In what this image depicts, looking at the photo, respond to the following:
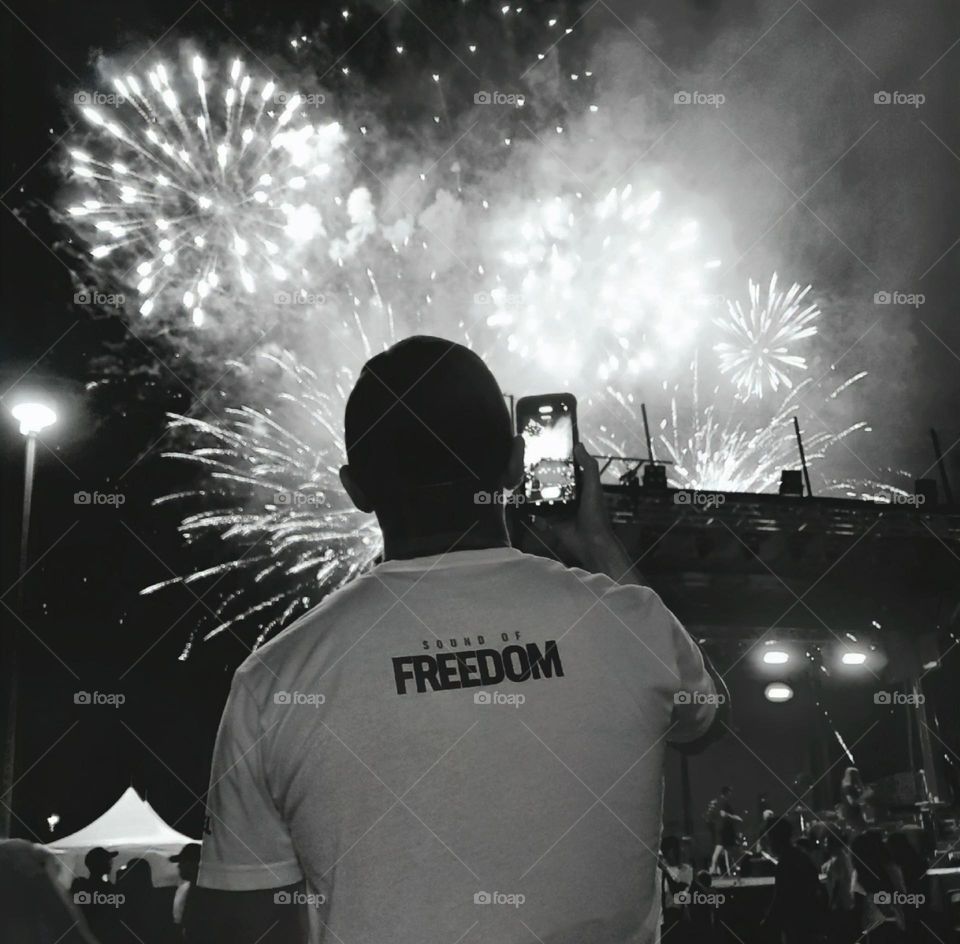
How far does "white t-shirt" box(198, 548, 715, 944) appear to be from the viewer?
1.66 metres

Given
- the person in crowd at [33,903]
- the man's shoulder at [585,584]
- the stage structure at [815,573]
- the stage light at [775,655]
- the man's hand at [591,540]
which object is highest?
the stage structure at [815,573]

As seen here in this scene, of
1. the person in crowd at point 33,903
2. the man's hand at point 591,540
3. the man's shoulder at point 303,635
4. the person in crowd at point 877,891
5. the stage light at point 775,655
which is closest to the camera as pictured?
the man's shoulder at point 303,635

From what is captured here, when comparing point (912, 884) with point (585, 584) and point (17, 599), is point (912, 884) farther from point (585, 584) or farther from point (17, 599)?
point (17, 599)

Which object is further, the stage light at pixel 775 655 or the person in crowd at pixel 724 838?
the stage light at pixel 775 655

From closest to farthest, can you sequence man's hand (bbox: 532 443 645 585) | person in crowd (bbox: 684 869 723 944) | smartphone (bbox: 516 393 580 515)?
man's hand (bbox: 532 443 645 585), smartphone (bbox: 516 393 580 515), person in crowd (bbox: 684 869 723 944)

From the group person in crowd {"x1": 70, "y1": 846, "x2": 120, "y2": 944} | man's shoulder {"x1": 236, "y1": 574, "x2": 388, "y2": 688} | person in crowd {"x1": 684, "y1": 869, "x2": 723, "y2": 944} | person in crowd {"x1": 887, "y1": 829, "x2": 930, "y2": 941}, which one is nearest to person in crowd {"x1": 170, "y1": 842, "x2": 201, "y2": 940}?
person in crowd {"x1": 70, "y1": 846, "x2": 120, "y2": 944}

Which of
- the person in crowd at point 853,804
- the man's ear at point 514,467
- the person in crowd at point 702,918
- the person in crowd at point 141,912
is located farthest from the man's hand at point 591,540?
the person in crowd at point 853,804

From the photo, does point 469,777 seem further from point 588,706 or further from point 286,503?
point 286,503

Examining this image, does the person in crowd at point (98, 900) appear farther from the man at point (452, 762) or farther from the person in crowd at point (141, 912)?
the man at point (452, 762)

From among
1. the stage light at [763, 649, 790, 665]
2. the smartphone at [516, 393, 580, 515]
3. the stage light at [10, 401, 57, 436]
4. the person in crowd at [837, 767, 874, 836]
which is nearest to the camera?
the smartphone at [516, 393, 580, 515]

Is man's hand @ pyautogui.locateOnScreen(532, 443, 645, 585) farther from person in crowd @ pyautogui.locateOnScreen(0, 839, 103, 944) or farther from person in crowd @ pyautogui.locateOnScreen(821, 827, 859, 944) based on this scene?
person in crowd @ pyautogui.locateOnScreen(821, 827, 859, 944)

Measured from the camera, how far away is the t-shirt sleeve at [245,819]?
1729 millimetres

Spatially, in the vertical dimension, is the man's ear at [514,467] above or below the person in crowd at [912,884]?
above

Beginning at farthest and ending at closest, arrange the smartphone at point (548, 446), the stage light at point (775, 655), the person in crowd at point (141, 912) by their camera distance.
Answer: the stage light at point (775, 655) → the person in crowd at point (141, 912) → the smartphone at point (548, 446)
